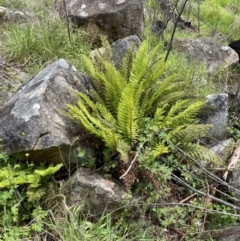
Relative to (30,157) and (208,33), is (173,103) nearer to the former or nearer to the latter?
(30,157)

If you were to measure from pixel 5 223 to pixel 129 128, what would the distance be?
1321mm

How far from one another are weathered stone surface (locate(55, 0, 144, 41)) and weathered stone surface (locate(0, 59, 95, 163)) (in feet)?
7.65

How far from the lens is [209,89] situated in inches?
211

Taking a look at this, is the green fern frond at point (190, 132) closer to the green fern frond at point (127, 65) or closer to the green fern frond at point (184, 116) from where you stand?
the green fern frond at point (184, 116)

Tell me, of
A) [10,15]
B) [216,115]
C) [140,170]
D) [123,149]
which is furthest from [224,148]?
[10,15]

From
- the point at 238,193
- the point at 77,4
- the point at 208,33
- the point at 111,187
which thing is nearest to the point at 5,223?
the point at 111,187

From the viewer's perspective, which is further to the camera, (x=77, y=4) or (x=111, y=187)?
(x=77, y=4)

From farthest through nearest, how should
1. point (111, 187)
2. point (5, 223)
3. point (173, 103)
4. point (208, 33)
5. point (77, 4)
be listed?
point (208, 33) → point (77, 4) → point (173, 103) → point (111, 187) → point (5, 223)

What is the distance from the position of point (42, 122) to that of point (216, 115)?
6.21 ft

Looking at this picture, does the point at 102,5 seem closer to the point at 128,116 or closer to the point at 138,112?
the point at 138,112

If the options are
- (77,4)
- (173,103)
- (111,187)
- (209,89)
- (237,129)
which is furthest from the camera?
(77,4)

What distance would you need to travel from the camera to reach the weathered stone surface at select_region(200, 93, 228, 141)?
4246 millimetres

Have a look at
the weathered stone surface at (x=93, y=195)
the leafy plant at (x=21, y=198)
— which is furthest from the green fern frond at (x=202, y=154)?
the leafy plant at (x=21, y=198)

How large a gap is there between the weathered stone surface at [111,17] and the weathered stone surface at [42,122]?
2.33 metres
